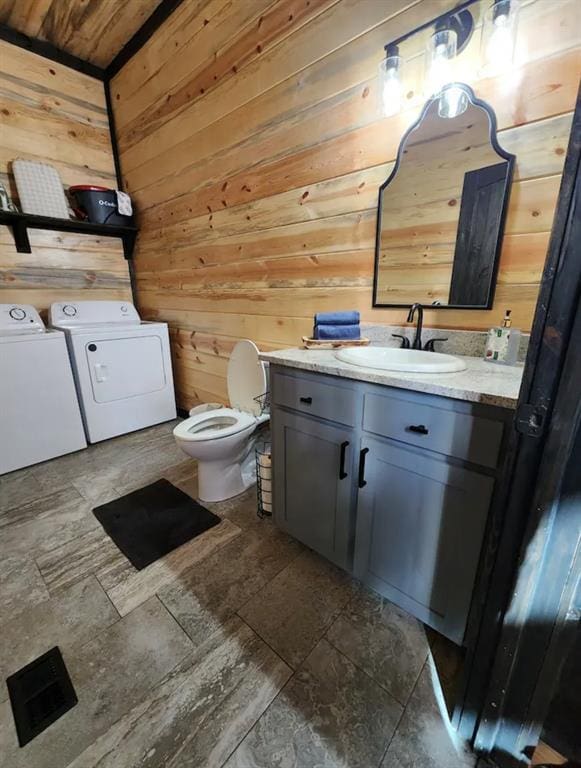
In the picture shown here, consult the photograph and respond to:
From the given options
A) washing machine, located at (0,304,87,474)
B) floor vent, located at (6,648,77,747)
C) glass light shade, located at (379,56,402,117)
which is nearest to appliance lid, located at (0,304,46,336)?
washing machine, located at (0,304,87,474)

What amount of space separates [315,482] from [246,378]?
0.87 meters

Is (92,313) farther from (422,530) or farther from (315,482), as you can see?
(422,530)

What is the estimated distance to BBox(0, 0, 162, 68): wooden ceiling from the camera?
6.90ft

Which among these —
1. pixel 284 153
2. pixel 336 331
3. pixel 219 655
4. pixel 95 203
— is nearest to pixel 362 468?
pixel 336 331

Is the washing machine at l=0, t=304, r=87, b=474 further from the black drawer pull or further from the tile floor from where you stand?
the black drawer pull

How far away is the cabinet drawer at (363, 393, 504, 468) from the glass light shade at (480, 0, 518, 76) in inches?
46.9

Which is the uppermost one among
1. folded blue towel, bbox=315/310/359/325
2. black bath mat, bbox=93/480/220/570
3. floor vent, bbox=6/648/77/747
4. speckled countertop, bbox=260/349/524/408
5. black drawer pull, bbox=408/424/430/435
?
folded blue towel, bbox=315/310/359/325

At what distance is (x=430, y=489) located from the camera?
102 cm

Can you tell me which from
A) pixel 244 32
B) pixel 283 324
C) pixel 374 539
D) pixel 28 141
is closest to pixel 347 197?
pixel 283 324

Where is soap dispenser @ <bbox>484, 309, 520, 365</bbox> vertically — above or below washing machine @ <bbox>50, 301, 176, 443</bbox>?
above

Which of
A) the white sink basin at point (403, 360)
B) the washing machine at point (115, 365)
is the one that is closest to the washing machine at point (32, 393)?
the washing machine at point (115, 365)

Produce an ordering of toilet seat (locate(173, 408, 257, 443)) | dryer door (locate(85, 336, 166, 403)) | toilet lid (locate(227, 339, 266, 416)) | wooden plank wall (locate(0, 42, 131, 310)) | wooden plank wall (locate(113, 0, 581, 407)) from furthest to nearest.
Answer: dryer door (locate(85, 336, 166, 403))
wooden plank wall (locate(0, 42, 131, 310))
toilet lid (locate(227, 339, 266, 416))
toilet seat (locate(173, 408, 257, 443))
wooden plank wall (locate(113, 0, 581, 407))

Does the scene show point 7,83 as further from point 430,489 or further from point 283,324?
point 430,489

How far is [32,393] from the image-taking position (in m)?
2.26
